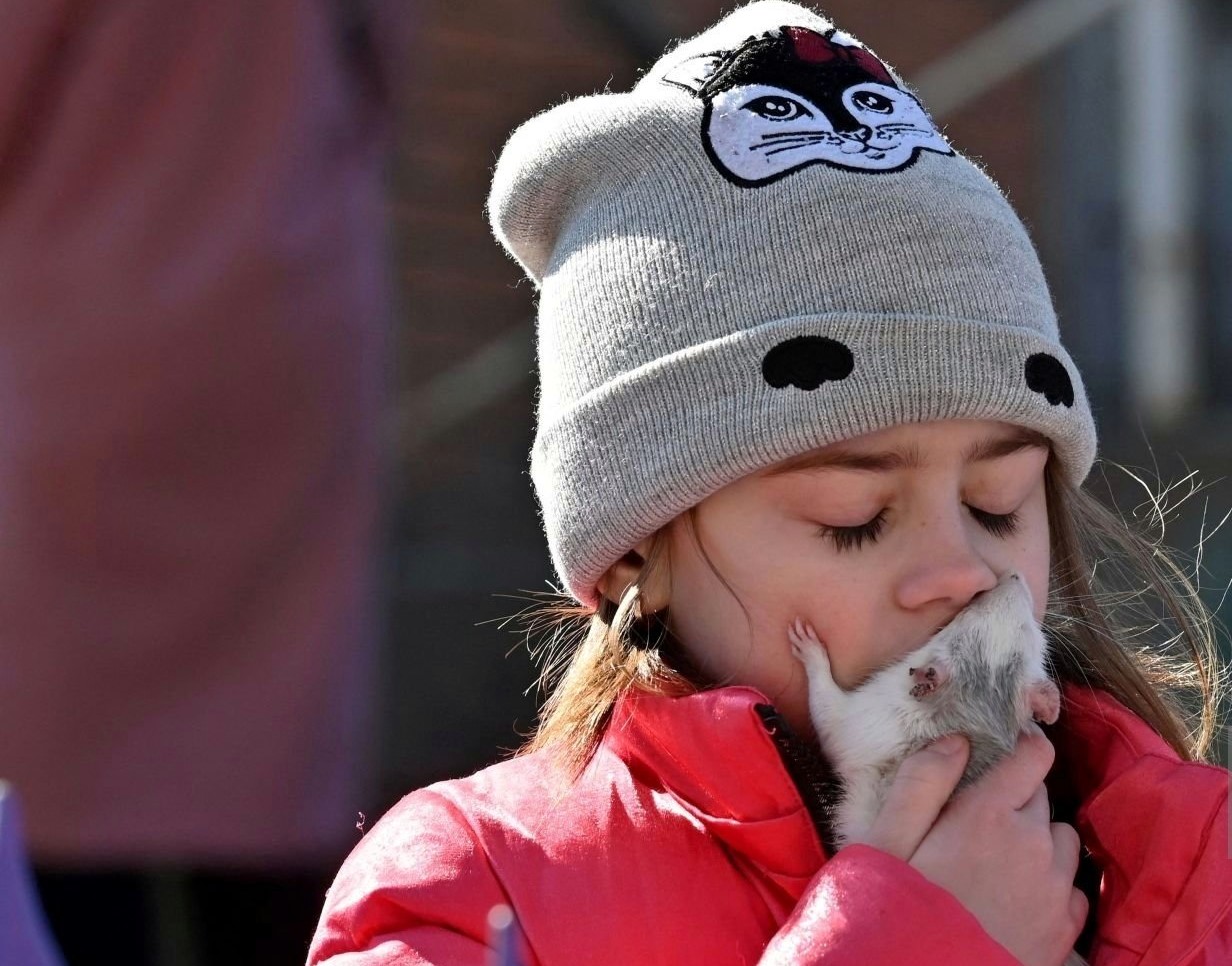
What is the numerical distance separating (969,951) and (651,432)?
0.61 meters

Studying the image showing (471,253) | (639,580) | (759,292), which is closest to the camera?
(759,292)

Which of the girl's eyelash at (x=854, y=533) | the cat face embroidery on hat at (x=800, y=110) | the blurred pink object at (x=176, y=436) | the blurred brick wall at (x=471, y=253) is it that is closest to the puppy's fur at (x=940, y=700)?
the girl's eyelash at (x=854, y=533)

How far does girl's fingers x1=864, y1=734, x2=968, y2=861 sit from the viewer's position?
67.2 inches

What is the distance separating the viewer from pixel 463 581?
4.85 m

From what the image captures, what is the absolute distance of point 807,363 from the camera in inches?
71.3

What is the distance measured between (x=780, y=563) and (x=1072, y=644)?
47 cm

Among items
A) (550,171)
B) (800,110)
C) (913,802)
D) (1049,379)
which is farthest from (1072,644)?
(550,171)

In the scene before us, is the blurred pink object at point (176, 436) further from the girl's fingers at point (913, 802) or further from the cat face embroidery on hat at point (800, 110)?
the girl's fingers at point (913, 802)

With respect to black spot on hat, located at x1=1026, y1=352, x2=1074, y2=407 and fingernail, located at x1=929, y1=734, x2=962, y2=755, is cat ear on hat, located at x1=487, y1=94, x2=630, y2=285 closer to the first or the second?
black spot on hat, located at x1=1026, y1=352, x2=1074, y2=407

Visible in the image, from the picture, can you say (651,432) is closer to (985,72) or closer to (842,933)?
(842,933)

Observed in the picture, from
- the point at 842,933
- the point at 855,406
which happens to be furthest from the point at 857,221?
the point at 842,933

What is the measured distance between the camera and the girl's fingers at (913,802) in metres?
1.71

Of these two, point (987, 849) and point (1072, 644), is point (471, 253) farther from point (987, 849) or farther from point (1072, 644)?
point (987, 849)

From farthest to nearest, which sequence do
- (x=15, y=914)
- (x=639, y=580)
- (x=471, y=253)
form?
(x=471, y=253), (x=639, y=580), (x=15, y=914)
